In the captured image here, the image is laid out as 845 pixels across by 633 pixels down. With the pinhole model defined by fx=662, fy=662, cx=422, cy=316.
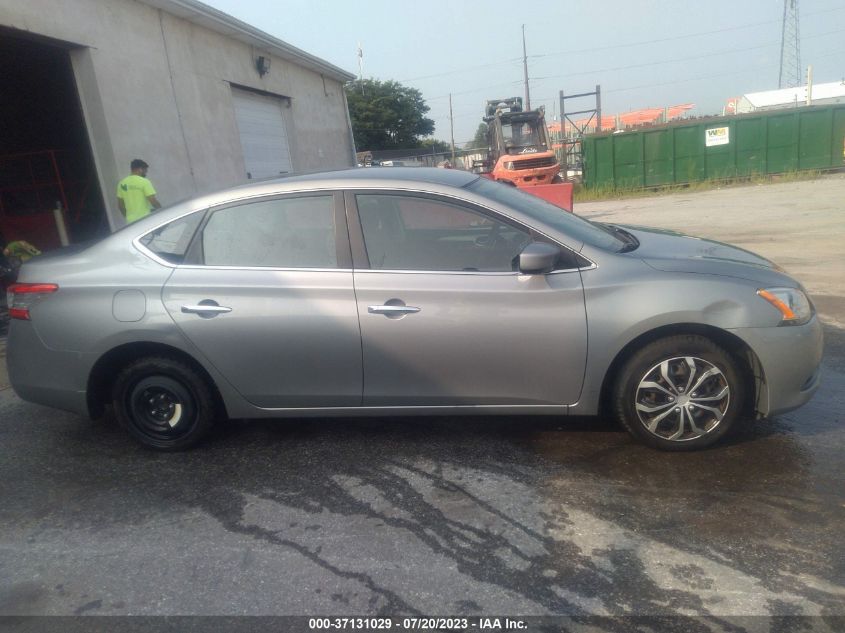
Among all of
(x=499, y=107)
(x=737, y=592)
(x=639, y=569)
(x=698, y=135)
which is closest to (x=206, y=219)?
(x=639, y=569)

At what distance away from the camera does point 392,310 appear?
144 inches

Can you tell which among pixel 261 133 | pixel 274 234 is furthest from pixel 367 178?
pixel 261 133

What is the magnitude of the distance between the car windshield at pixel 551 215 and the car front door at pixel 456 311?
7.8 inches

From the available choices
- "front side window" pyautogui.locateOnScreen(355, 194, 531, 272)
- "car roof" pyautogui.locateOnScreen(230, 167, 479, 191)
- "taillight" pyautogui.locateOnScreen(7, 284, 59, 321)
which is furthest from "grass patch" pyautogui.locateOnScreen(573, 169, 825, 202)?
"taillight" pyautogui.locateOnScreen(7, 284, 59, 321)

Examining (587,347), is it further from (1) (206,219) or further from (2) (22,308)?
(2) (22,308)

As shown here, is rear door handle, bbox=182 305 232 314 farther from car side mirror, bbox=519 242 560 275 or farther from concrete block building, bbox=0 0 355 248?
concrete block building, bbox=0 0 355 248

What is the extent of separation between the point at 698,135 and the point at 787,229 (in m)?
14.0

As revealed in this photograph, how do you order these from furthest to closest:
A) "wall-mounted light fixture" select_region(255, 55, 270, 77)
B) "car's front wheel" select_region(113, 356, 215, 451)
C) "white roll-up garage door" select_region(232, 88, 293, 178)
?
"wall-mounted light fixture" select_region(255, 55, 270, 77)
"white roll-up garage door" select_region(232, 88, 293, 178)
"car's front wheel" select_region(113, 356, 215, 451)

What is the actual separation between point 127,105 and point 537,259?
8.65 m

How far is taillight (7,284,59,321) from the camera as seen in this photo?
4.02 meters

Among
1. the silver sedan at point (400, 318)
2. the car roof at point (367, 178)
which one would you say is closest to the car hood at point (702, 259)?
the silver sedan at point (400, 318)

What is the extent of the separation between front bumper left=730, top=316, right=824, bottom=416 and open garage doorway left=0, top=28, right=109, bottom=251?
890 cm

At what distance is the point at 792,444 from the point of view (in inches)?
148

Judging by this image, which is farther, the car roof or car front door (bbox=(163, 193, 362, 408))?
the car roof
